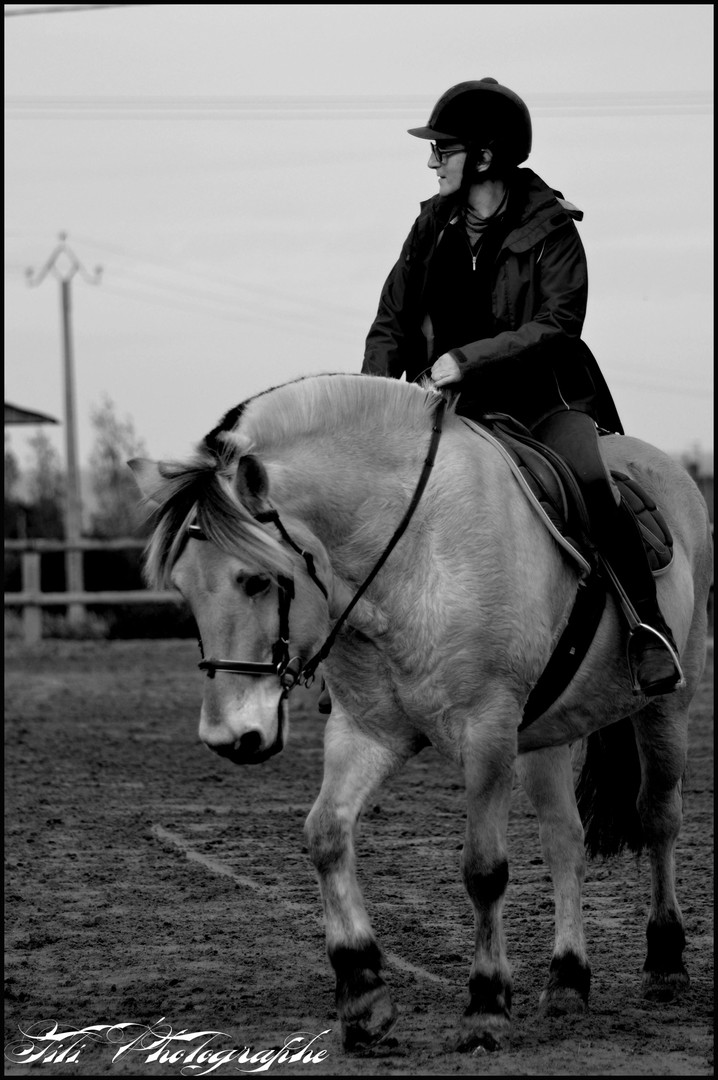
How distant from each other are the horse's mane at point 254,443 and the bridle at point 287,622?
58 millimetres

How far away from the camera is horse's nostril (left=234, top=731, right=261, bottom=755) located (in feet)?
12.9

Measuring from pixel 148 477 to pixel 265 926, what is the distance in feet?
7.38

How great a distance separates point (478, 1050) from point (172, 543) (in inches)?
64.5

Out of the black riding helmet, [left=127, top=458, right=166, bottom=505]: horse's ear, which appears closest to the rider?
the black riding helmet

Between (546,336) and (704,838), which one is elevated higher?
(546,336)

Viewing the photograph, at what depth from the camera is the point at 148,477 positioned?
424 cm

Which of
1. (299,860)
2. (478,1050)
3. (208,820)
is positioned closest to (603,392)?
(478,1050)

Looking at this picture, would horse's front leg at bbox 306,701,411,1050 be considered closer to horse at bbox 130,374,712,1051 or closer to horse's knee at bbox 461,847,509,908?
horse at bbox 130,374,712,1051

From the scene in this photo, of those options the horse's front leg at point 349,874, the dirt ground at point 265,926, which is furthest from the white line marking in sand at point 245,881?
the horse's front leg at point 349,874

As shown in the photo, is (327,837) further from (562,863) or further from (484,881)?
(562,863)

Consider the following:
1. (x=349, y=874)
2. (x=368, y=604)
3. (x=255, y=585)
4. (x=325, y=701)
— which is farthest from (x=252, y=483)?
(x=349, y=874)

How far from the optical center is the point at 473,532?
14.5 ft

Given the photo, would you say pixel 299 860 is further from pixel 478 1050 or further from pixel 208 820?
pixel 478 1050

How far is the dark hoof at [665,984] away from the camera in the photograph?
16.1ft
